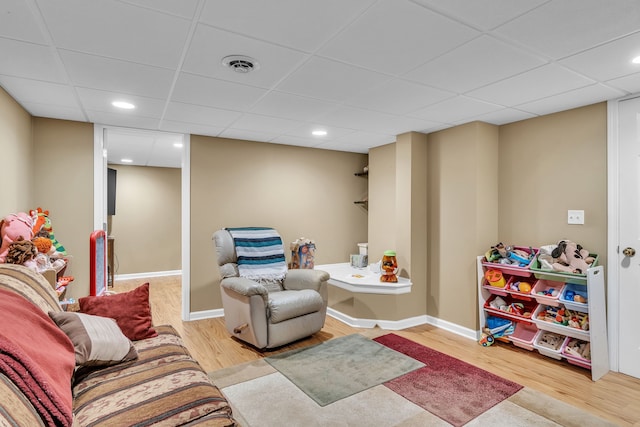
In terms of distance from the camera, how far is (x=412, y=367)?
2838mm

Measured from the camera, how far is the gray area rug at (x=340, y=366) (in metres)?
2.50

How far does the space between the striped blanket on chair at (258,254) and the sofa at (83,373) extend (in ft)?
5.43

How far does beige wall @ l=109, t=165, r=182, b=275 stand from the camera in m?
6.59

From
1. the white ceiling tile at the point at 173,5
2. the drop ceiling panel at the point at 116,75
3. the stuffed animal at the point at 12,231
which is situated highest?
the drop ceiling panel at the point at 116,75

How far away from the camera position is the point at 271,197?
462 cm

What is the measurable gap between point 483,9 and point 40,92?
3124 millimetres

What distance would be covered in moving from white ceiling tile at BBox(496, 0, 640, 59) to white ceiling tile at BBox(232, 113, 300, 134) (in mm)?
2174

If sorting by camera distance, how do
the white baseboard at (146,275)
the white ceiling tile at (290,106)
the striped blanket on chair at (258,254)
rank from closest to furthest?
the white ceiling tile at (290,106) → the striped blanket on chair at (258,254) → the white baseboard at (146,275)

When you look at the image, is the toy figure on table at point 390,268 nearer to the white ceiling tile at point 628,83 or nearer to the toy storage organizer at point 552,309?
the toy storage organizer at point 552,309

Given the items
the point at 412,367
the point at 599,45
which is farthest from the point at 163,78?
the point at 412,367

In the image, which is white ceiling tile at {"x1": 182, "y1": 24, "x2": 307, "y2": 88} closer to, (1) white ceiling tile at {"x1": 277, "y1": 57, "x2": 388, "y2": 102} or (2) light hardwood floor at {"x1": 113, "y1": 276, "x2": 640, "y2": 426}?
(1) white ceiling tile at {"x1": 277, "y1": 57, "x2": 388, "y2": 102}

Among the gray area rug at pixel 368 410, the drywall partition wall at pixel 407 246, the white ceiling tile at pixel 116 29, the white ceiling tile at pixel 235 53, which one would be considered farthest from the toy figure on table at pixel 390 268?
the white ceiling tile at pixel 116 29

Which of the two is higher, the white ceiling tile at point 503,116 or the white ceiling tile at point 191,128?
the white ceiling tile at point 191,128

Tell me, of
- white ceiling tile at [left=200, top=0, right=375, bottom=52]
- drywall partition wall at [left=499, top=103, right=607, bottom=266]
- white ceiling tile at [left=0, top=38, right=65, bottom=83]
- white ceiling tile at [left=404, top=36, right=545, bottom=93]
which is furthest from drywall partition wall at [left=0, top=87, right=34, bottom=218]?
drywall partition wall at [left=499, top=103, right=607, bottom=266]
